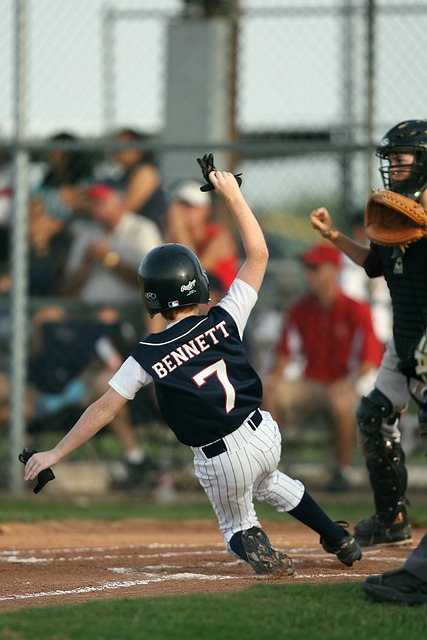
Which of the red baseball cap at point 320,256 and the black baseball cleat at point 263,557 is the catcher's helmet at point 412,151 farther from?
the red baseball cap at point 320,256

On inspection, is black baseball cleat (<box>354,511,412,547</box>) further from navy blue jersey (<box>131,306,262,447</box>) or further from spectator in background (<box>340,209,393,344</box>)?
→ spectator in background (<box>340,209,393,344</box>)

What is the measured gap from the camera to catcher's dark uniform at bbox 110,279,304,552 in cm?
472

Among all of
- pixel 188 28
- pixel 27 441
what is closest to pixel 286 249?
pixel 188 28

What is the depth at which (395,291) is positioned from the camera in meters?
5.69

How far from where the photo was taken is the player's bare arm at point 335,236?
5.88 meters

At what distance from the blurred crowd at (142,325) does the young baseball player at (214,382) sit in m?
4.08

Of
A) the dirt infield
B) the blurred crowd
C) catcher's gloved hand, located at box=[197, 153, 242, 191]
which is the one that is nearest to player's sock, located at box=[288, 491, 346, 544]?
the dirt infield

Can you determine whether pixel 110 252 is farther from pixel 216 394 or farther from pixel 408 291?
pixel 216 394

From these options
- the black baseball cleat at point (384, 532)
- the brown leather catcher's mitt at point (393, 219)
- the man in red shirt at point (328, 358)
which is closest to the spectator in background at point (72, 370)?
the man in red shirt at point (328, 358)

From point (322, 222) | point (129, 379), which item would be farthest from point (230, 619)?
point (322, 222)

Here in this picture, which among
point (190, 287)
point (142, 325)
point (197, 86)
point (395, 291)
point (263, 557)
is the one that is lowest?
point (263, 557)

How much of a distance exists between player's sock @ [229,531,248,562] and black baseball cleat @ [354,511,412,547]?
1.36m

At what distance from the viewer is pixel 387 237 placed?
5.40 meters

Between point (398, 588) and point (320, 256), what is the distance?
553 centimetres
